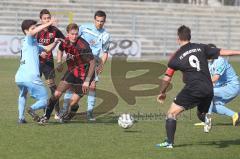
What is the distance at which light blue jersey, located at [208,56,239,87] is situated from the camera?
1230 cm

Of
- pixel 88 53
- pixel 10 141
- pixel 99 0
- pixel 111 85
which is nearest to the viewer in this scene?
pixel 10 141

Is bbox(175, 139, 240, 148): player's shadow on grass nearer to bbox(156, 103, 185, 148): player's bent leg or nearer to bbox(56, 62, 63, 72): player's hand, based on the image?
bbox(156, 103, 185, 148): player's bent leg

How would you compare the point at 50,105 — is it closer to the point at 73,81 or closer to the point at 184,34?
the point at 73,81

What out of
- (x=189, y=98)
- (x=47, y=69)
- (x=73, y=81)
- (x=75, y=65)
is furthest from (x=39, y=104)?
(x=189, y=98)

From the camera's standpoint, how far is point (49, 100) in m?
12.1

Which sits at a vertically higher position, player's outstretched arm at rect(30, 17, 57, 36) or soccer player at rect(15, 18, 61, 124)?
player's outstretched arm at rect(30, 17, 57, 36)

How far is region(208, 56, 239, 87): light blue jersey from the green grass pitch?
89 centimetres

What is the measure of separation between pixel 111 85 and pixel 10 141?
10945 mm

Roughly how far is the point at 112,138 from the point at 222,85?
Result: 11.1 ft

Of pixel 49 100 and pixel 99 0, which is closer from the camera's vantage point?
pixel 49 100

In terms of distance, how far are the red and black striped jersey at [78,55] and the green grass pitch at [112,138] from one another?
107 cm

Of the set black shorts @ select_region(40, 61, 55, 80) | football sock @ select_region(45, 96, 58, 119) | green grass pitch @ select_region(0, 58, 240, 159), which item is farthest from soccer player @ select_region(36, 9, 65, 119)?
green grass pitch @ select_region(0, 58, 240, 159)

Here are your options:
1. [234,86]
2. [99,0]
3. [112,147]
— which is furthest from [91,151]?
[99,0]

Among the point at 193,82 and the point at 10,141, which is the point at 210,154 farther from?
the point at 10,141
